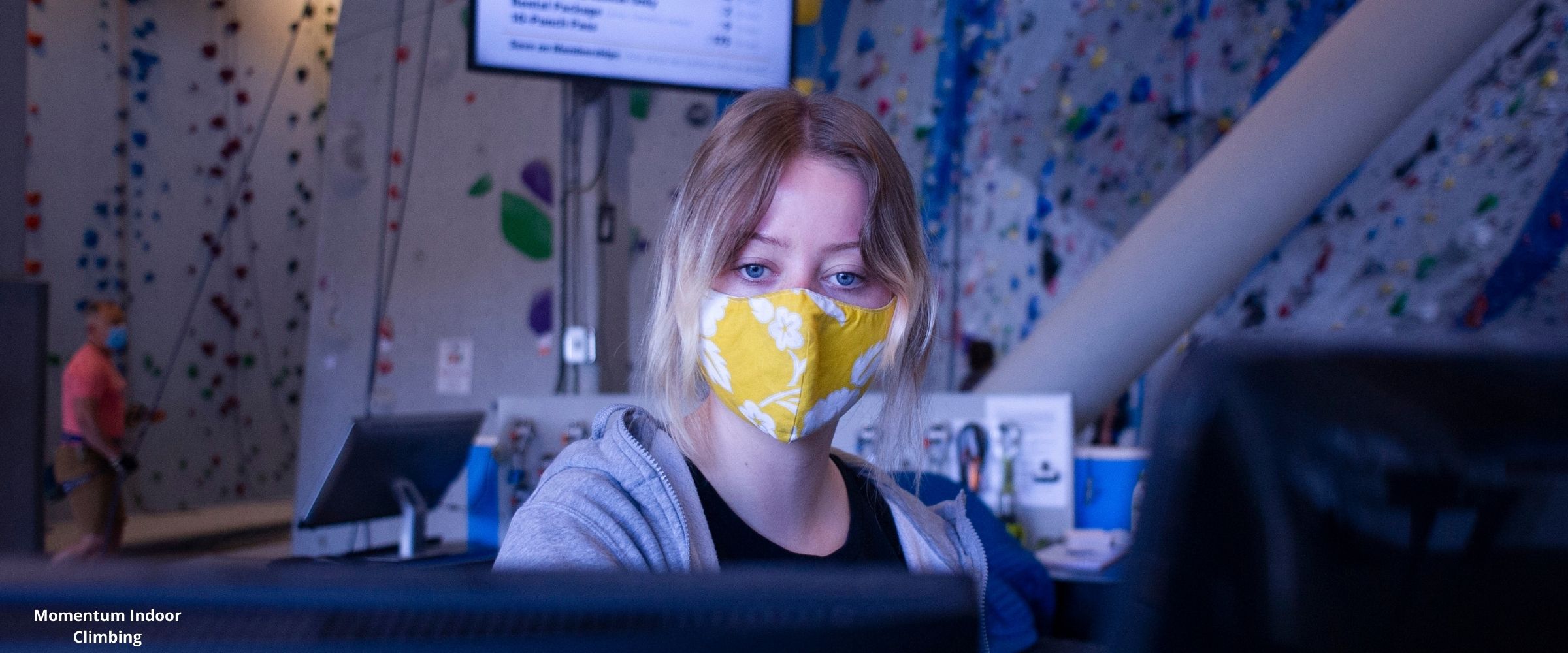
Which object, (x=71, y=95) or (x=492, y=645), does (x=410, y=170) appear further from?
(x=492, y=645)

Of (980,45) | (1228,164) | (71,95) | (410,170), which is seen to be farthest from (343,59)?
(1228,164)

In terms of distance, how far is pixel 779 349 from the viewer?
1140mm

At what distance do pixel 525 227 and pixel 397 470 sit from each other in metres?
2.52

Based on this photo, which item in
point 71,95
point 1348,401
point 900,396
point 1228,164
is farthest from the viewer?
point 71,95

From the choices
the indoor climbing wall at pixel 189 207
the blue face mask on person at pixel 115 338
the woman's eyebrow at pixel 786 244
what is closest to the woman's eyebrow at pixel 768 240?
the woman's eyebrow at pixel 786 244

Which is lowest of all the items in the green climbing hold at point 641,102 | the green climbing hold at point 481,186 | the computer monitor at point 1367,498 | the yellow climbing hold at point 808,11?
the computer monitor at point 1367,498

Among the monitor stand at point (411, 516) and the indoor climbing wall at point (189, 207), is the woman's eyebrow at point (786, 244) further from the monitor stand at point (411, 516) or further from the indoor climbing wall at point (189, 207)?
the indoor climbing wall at point (189, 207)

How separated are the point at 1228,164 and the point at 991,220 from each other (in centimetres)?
179

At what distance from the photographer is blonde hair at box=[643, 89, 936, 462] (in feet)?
3.55

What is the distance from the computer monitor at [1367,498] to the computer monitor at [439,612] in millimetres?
132

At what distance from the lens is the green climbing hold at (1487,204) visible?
3.83 meters

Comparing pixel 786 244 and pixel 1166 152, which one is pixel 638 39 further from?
pixel 786 244

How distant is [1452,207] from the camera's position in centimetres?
394

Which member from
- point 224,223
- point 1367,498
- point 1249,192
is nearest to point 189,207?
point 224,223
